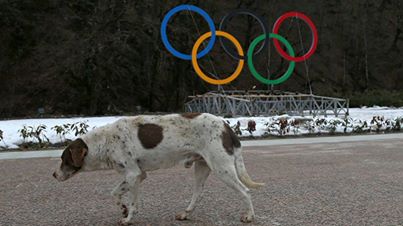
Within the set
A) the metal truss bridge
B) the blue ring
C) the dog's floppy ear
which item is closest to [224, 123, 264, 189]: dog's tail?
the dog's floppy ear

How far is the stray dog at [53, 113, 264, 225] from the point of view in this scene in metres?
5.07

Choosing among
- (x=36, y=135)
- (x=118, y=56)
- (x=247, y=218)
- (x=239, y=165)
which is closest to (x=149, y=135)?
(x=239, y=165)

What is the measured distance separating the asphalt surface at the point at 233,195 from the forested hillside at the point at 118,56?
1507 cm

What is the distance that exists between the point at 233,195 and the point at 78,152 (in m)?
2.60

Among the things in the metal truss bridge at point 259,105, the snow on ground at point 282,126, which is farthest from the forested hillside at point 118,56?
the snow on ground at point 282,126

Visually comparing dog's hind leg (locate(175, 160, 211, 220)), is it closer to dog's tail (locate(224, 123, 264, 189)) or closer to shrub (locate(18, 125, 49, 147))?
dog's tail (locate(224, 123, 264, 189))

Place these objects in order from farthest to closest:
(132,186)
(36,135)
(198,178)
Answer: (36,135), (198,178), (132,186)

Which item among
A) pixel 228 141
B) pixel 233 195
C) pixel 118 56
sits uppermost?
pixel 118 56

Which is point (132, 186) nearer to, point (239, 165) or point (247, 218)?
point (239, 165)

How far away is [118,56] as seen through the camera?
86.1 ft

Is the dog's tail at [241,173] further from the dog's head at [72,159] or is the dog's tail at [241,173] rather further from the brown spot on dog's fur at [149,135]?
the dog's head at [72,159]

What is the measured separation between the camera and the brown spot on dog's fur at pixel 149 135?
513cm

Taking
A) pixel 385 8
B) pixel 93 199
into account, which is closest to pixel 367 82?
pixel 385 8

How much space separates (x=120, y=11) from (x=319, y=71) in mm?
19163
